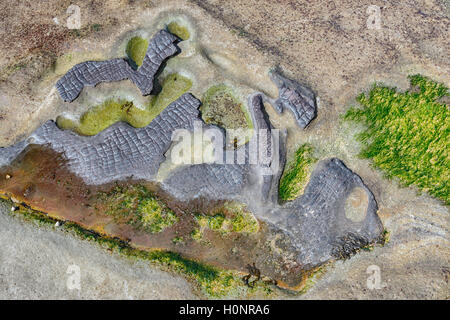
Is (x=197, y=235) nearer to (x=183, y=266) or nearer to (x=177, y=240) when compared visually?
(x=177, y=240)

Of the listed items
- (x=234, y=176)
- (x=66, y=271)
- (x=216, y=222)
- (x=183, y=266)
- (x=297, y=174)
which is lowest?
(x=66, y=271)

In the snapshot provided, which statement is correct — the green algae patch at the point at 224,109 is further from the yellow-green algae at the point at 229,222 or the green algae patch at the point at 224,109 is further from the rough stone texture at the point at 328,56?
the yellow-green algae at the point at 229,222

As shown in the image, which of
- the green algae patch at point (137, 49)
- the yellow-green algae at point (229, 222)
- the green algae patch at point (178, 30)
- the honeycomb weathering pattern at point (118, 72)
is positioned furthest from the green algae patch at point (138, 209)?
the green algae patch at point (178, 30)

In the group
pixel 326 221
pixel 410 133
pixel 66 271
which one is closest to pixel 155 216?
pixel 66 271

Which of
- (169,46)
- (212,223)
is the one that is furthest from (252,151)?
(169,46)

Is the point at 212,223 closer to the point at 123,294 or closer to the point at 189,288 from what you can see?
the point at 189,288

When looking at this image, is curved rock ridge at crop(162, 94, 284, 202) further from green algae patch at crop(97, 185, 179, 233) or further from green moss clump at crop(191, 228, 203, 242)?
green moss clump at crop(191, 228, 203, 242)
